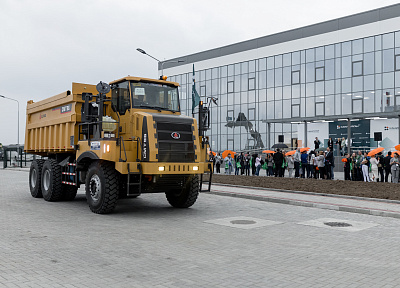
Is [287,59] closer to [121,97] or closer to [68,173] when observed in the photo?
[68,173]

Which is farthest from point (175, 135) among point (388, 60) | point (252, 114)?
point (252, 114)

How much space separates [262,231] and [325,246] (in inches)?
66.6

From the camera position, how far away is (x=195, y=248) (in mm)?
7270

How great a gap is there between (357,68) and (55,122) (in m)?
36.1

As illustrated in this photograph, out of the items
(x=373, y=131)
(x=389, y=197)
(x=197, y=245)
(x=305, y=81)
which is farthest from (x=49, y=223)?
(x=305, y=81)

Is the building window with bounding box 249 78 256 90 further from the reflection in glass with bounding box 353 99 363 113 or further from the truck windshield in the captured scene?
the truck windshield

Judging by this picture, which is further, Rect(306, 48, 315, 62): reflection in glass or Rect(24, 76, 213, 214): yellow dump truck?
Rect(306, 48, 315, 62): reflection in glass

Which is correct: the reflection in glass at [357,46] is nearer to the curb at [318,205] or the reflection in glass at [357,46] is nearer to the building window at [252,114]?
the building window at [252,114]

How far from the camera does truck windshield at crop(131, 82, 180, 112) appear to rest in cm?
1136

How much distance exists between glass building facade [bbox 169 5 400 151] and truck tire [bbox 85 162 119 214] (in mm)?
26456

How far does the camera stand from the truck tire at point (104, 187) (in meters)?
10.6

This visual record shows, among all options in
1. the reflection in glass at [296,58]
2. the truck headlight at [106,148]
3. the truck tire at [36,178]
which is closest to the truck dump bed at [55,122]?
the truck tire at [36,178]

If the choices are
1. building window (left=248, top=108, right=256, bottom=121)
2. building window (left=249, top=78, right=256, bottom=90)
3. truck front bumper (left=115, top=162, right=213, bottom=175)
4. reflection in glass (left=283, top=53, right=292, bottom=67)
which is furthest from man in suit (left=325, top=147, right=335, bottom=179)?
building window (left=249, top=78, right=256, bottom=90)

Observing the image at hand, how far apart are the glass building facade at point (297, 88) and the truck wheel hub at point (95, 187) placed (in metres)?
26.5
